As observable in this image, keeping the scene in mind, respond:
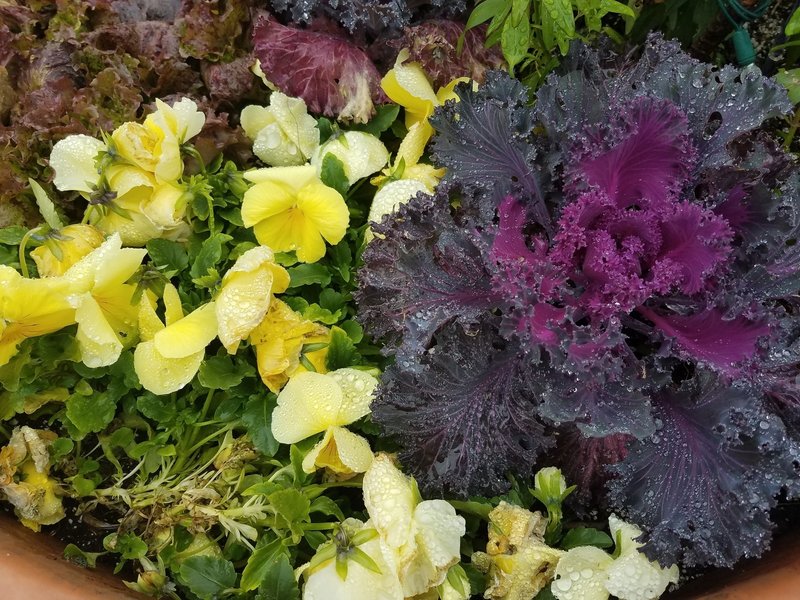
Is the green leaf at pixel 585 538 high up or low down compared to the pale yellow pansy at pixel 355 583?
down

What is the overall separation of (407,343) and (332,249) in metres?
0.26

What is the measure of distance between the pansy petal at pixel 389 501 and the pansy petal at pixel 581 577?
19 centimetres

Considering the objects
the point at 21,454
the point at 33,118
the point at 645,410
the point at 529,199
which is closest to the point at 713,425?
the point at 645,410

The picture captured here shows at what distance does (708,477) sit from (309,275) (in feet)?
1.91

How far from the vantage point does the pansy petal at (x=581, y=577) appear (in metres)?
0.81

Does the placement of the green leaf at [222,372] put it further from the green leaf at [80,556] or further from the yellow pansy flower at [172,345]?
the green leaf at [80,556]

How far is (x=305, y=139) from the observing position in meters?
1.07

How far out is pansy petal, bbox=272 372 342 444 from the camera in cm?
85

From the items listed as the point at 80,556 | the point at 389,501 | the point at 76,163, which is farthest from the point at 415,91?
the point at 80,556

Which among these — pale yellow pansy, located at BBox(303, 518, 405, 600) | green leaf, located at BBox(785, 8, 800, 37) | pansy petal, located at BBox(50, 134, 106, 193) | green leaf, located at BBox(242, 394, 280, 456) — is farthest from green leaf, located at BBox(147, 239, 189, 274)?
green leaf, located at BBox(785, 8, 800, 37)

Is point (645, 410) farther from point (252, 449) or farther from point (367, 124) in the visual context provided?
point (367, 124)

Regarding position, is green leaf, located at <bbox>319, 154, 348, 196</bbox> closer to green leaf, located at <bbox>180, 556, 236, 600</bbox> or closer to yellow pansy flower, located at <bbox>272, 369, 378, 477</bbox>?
yellow pansy flower, located at <bbox>272, 369, 378, 477</bbox>

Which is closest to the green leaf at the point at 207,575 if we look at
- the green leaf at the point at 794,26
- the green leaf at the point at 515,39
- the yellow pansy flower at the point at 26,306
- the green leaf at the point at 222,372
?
the green leaf at the point at 222,372

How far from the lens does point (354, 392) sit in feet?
2.95
